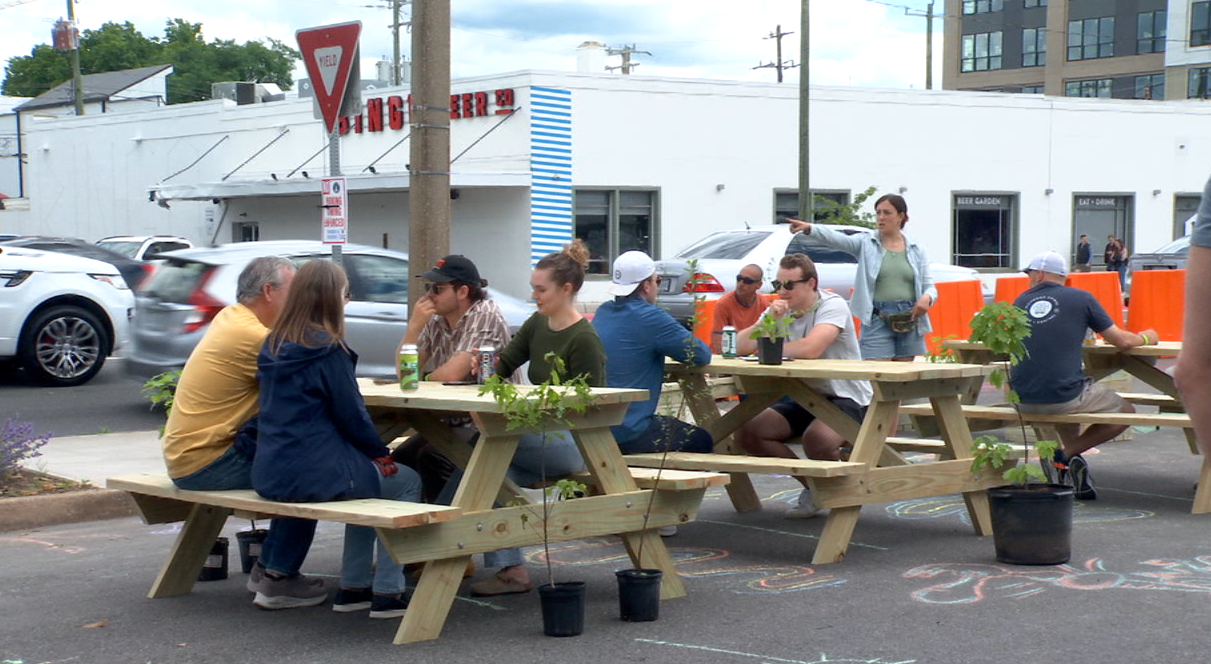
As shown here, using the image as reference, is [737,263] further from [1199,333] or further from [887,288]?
[1199,333]

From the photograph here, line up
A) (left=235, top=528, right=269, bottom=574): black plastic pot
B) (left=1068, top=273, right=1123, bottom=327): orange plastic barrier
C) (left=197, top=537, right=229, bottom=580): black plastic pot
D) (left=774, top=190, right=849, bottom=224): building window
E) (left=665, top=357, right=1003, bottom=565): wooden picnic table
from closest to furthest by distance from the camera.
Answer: (left=235, top=528, right=269, bottom=574): black plastic pot → (left=197, top=537, right=229, bottom=580): black plastic pot → (left=665, top=357, right=1003, bottom=565): wooden picnic table → (left=1068, top=273, right=1123, bottom=327): orange plastic barrier → (left=774, top=190, right=849, bottom=224): building window

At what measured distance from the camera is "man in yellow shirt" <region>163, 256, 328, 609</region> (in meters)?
6.05

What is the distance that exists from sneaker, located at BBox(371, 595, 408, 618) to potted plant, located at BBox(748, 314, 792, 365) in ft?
8.72

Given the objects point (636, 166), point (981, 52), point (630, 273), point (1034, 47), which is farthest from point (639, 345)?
point (981, 52)

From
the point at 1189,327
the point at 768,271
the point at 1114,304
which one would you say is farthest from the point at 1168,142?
the point at 1189,327

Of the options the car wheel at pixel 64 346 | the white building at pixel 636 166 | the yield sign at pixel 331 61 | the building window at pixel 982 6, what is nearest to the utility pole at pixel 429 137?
the yield sign at pixel 331 61

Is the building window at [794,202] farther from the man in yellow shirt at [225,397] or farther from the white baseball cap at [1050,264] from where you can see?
the man in yellow shirt at [225,397]

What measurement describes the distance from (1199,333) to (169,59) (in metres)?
100

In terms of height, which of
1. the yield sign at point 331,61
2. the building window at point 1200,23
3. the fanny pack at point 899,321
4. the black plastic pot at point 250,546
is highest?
Answer: the building window at point 1200,23

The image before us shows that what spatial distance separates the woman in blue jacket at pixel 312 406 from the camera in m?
5.75

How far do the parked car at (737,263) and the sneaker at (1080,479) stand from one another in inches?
311

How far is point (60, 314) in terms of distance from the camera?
15.0 metres

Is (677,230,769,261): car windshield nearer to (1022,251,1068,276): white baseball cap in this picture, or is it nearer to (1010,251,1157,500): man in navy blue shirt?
(1022,251,1068,276): white baseball cap

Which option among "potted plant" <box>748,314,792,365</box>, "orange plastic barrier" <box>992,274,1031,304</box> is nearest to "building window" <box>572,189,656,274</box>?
"orange plastic barrier" <box>992,274,1031,304</box>
